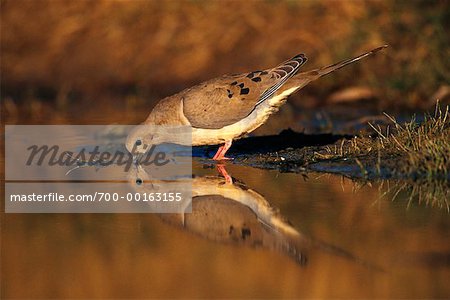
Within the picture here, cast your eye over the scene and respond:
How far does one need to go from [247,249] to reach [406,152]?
96.5 inches

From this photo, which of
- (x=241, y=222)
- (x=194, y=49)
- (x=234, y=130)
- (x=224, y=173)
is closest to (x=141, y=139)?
(x=234, y=130)

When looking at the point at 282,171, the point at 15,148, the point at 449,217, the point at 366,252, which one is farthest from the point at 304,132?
the point at 366,252

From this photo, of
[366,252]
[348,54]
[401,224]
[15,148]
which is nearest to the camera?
[366,252]

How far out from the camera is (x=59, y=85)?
14.3 m

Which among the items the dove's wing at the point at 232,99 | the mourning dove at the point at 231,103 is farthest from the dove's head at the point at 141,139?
the dove's wing at the point at 232,99

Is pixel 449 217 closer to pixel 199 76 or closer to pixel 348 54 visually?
pixel 348 54

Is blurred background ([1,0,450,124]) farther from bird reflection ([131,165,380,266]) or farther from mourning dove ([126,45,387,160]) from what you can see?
bird reflection ([131,165,380,266])

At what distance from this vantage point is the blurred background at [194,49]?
12.0 meters

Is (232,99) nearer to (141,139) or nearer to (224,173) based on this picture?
(224,173)

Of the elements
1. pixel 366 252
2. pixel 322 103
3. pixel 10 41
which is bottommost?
pixel 366 252

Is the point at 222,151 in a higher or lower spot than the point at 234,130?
lower

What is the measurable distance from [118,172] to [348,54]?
509cm

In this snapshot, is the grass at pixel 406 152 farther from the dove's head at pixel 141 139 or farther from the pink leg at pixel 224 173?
the dove's head at pixel 141 139

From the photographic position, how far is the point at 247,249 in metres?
5.48
